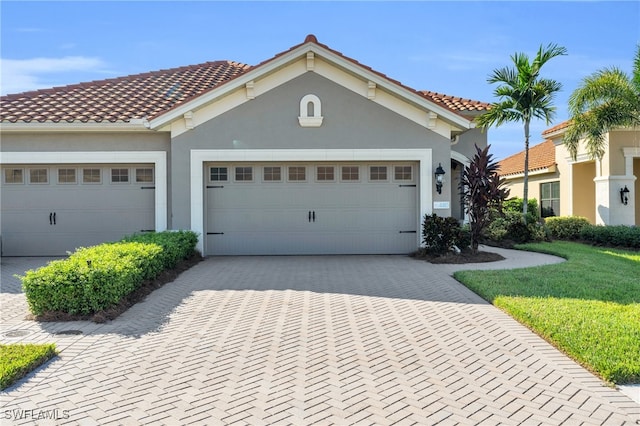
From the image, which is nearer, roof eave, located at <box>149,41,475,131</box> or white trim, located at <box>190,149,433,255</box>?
roof eave, located at <box>149,41,475,131</box>

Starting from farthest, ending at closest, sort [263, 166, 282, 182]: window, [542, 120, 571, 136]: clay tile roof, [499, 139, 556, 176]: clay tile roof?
[499, 139, 556, 176]: clay tile roof, [542, 120, 571, 136]: clay tile roof, [263, 166, 282, 182]: window

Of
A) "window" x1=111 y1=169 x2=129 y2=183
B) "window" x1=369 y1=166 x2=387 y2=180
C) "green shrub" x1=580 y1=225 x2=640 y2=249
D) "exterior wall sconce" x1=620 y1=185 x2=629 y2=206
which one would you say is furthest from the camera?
"exterior wall sconce" x1=620 y1=185 x2=629 y2=206

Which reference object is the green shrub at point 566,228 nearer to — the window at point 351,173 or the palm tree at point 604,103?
the palm tree at point 604,103

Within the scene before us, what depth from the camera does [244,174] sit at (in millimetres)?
12609

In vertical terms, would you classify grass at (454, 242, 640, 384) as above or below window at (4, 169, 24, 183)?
below

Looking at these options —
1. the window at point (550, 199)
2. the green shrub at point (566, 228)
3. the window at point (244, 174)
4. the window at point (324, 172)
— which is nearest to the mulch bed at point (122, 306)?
the window at point (244, 174)

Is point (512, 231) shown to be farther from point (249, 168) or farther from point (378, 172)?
point (249, 168)

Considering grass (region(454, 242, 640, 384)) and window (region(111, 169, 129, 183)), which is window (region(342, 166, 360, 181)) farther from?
window (region(111, 169, 129, 183))

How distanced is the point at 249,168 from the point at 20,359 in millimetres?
8364

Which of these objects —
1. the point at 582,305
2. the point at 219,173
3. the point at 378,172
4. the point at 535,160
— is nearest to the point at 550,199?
the point at 535,160

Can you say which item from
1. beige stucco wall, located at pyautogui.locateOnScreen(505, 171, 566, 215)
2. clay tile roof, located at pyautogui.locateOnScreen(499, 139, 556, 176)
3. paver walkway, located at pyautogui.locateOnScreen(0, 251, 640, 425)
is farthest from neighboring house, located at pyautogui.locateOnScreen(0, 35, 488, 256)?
beige stucco wall, located at pyautogui.locateOnScreen(505, 171, 566, 215)

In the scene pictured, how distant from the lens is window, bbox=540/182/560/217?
70.5 ft

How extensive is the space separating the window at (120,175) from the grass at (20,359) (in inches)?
321

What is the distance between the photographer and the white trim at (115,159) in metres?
12.5
